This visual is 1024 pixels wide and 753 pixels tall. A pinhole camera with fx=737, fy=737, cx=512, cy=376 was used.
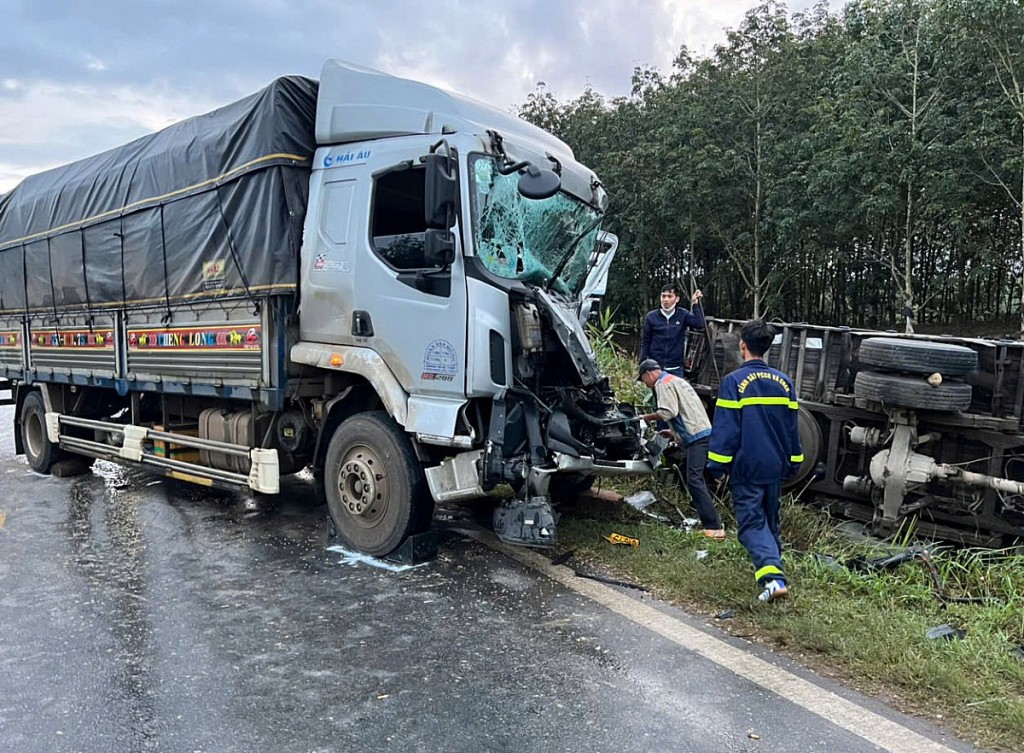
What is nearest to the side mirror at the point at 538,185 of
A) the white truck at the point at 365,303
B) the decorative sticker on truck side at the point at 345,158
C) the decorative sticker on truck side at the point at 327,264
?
the white truck at the point at 365,303

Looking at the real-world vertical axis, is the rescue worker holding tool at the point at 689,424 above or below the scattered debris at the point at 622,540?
above

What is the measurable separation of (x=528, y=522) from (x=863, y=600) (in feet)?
6.26

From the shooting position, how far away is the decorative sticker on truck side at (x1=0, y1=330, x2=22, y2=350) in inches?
344

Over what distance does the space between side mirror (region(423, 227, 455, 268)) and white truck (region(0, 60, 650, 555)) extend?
0.04 feet

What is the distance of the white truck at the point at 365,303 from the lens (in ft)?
15.0

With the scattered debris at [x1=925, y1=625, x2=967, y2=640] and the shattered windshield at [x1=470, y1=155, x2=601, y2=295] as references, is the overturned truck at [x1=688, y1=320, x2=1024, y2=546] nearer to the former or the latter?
the scattered debris at [x1=925, y1=625, x2=967, y2=640]

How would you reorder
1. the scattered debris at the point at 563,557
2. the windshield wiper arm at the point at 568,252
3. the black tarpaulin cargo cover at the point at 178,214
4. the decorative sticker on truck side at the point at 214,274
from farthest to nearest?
the decorative sticker on truck side at the point at 214,274 < the black tarpaulin cargo cover at the point at 178,214 < the windshield wiper arm at the point at 568,252 < the scattered debris at the point at 563,557

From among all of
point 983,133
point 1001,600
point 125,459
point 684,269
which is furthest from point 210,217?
point 684,269

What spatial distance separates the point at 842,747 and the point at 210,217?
5.53m

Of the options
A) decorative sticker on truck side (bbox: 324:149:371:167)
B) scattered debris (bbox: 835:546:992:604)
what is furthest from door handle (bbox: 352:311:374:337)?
scattered debris (bbox: 835:546:992:604)

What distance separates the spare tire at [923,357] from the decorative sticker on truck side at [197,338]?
4534mm

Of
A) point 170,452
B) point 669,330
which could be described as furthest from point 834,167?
point 170,452

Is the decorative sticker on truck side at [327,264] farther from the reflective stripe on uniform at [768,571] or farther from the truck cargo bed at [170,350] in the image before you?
the reflective stripe on uniform at [768,571]

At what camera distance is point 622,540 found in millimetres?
5180
